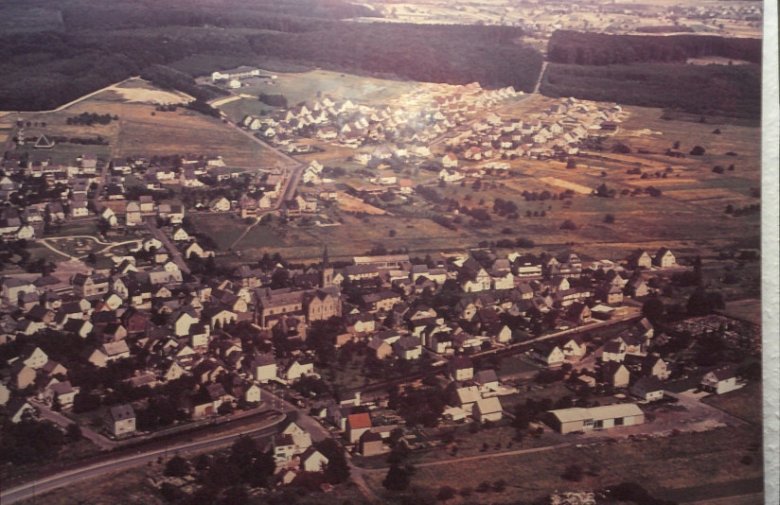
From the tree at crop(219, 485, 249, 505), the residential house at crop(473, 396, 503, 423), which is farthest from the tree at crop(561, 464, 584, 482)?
the tree at crop(219, 485, 249, 505)

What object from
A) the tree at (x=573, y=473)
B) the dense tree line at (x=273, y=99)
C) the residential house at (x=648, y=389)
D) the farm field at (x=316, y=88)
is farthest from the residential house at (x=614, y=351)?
the dense tree line at (x=273, y=99)

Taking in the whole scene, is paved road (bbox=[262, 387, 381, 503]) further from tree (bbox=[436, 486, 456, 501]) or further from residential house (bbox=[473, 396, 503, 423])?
residential house (bbox=[473, 396, 503, 423])

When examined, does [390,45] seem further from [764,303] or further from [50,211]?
[764,303]

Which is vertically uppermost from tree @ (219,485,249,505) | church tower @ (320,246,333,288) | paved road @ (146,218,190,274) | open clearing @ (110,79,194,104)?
open clearing @ (110,79,194,104)

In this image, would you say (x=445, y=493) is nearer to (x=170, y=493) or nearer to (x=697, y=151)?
(x=170, y=493)

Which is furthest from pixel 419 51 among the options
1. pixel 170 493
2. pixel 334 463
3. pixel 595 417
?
Answer: pixel 170 493

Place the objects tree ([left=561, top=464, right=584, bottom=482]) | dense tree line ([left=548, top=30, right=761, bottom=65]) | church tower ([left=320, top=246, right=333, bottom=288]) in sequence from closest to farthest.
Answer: tree ([left=561, top=464, right=584, bottom=482]) → church tower ([left=320, top=246, right=333, bottom=288]) → dense tree line ([left=548, top=30, right=761, bottom=65])

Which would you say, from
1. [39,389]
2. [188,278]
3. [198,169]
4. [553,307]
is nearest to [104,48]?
[198,169]
